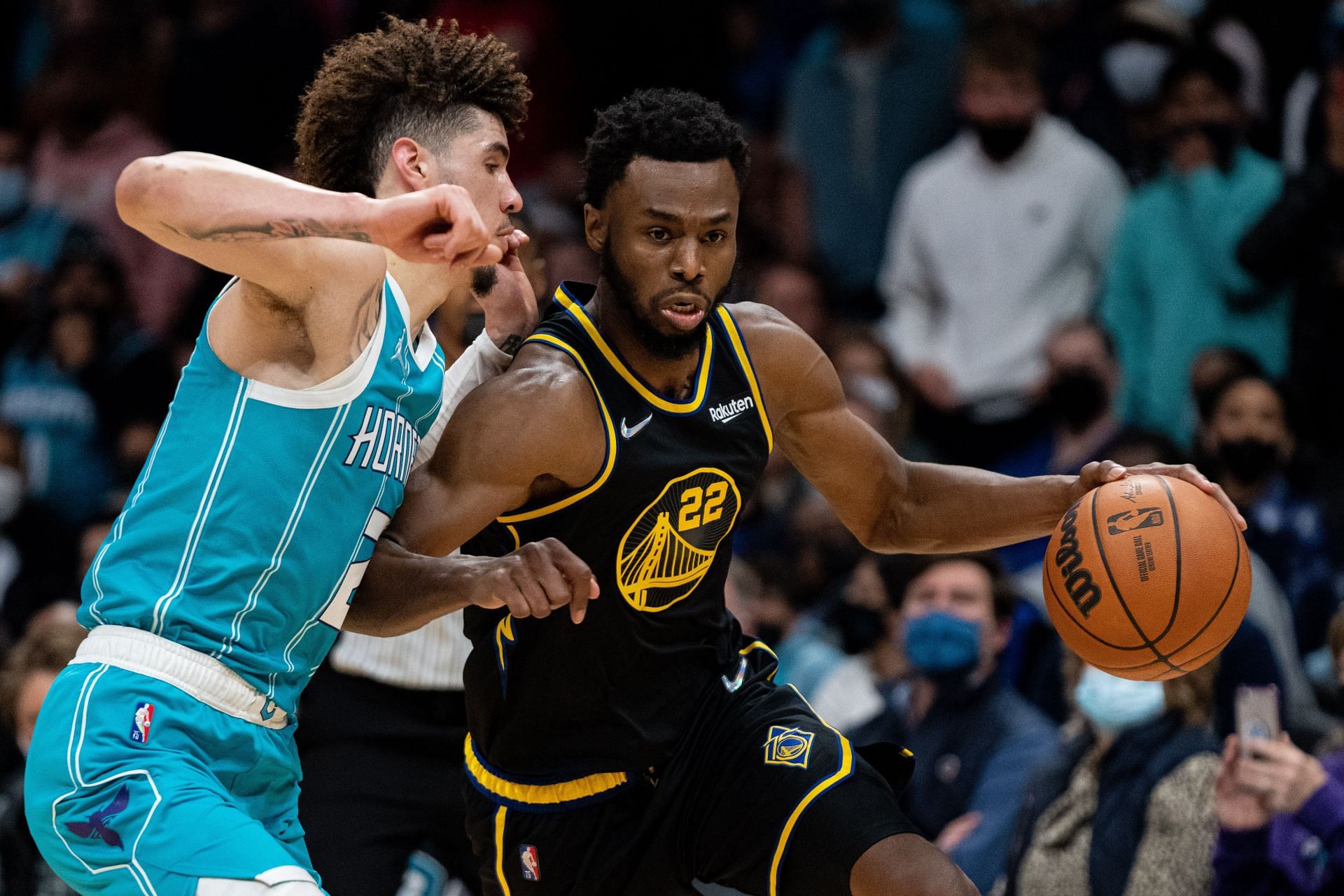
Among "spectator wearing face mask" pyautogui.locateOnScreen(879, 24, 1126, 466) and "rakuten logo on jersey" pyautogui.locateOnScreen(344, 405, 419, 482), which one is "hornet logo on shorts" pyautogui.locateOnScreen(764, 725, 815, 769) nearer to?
"rakuten logo on jersey" pyautogui.locateOnScreen(344, 405, 419, 482)

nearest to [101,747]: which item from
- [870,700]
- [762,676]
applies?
[762,676]

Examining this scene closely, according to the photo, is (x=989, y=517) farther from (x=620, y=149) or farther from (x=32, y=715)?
(x=32, y=715)

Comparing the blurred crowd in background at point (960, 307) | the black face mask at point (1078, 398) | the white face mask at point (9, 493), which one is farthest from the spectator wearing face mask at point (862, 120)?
the white face mask at point (9, 493)

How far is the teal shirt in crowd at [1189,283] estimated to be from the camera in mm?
8203

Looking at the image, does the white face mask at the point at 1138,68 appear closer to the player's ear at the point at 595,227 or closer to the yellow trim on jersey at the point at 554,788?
the player's ear at the point at 595,227

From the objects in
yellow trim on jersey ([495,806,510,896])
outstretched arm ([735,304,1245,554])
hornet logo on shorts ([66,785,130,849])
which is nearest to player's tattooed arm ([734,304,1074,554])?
outstretched arm ([735,304,1245,554])

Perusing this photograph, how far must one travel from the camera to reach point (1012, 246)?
907cm

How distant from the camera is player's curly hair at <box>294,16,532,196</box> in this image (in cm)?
405

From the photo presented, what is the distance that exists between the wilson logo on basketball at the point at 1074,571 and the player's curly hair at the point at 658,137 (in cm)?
117

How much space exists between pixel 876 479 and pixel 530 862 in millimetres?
1333

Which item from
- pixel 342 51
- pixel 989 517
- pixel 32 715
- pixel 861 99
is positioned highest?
pixel 342 51

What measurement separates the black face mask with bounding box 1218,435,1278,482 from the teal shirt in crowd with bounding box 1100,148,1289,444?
0.76 m

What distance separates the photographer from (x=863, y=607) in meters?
7.80

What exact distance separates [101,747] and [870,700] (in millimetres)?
4275
